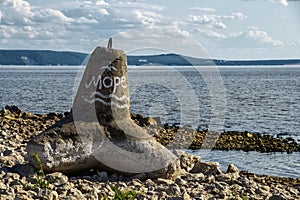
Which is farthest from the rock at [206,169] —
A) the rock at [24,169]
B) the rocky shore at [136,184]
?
the rock at [24,169]

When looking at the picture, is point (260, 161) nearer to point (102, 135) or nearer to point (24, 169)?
point (102, 135)

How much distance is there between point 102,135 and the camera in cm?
1255

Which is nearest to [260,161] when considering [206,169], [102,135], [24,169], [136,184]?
[206,169]

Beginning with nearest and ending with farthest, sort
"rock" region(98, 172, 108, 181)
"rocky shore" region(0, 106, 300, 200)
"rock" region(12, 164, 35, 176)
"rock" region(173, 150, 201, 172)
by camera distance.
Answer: "rocky shore" region(0, 106, 300, 200)
"rock" region(12, 164, 35, 176)
"rock" region(98, 172, 108, 181)
"rock" region(173, 150, 201, 172)

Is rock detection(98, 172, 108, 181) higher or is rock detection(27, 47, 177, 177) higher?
rock detection(27, 47, 177, 177)

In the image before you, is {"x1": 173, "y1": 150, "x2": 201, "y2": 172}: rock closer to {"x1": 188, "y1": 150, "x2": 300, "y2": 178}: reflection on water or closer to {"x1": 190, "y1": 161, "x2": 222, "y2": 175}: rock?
{"x1": 190, "y1": 161, "x2": 222, "y2": 175}: rock

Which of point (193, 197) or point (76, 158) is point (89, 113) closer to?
point (76, 158)

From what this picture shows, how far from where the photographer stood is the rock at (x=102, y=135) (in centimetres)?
1209

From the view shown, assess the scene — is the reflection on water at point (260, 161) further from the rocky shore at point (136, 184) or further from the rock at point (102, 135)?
the rock at point (102, 135)

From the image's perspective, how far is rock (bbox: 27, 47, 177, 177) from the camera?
12094 millimetres

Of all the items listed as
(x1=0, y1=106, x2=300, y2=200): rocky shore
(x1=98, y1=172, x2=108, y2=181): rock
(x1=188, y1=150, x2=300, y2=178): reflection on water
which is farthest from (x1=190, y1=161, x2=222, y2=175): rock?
(x1=188, y1=150, x2=300, y2=178): reflection on water

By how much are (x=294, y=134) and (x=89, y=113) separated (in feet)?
62.2

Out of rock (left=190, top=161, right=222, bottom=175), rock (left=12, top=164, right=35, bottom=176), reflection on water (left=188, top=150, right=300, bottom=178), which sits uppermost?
rock (left=12, top=164, right=35, bottom=176)

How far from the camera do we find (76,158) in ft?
40.1
